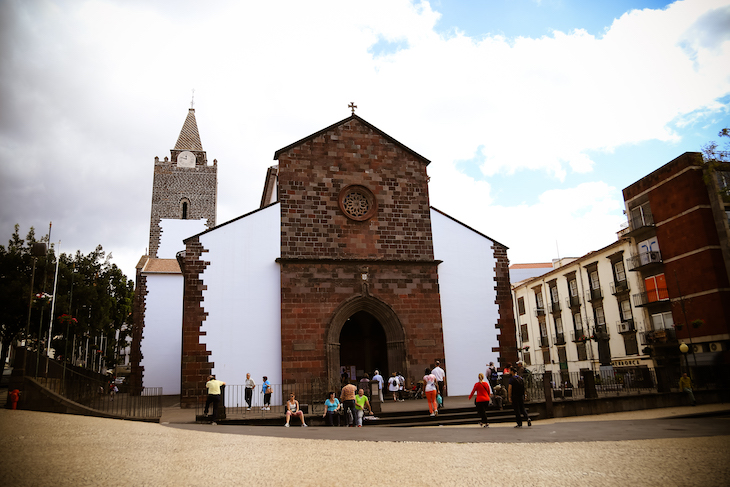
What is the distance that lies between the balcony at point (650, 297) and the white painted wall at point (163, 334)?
86.4 feet

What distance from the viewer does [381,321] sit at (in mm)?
20141

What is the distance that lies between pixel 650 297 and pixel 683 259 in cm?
310

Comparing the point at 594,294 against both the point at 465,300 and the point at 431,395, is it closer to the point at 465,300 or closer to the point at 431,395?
the point at 465,300

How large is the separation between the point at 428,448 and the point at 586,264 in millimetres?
30005

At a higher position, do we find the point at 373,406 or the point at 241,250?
the point at 241,250

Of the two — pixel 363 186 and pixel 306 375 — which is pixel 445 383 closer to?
pixel 306 375

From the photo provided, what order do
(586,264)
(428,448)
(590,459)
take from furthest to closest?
(586,264) → (428,448) → (590,459)

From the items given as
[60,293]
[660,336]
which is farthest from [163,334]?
[660,336]

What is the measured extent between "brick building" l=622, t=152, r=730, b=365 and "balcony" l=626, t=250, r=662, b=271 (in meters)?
0.05

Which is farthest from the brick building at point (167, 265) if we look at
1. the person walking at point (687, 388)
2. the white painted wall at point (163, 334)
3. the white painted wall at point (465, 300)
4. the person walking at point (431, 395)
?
the person walking at point (687, 388)

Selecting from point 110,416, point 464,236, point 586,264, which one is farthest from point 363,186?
point 586,264

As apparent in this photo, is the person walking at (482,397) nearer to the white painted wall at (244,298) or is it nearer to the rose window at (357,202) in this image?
the white painted wall at (244,298)

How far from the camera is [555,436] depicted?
9.41 metres

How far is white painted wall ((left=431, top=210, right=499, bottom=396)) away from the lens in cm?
2027
